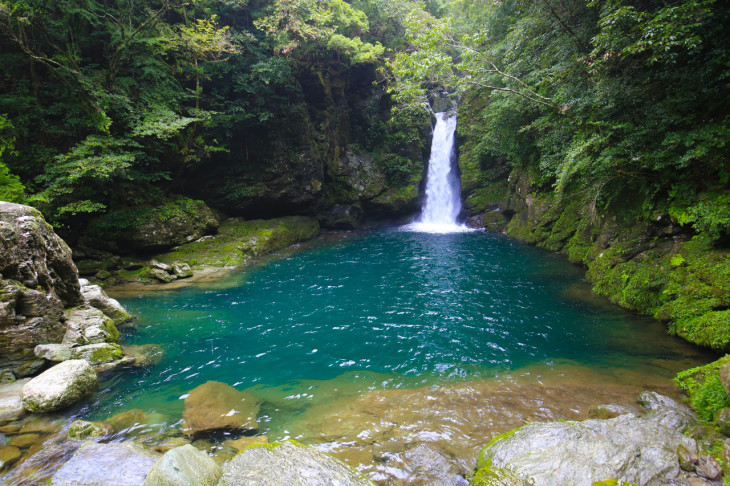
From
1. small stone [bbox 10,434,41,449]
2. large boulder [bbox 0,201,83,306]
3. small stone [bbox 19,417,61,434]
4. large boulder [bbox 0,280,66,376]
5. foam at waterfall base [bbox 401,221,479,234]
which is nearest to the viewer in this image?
small stone [bbox 10,434,41,449]

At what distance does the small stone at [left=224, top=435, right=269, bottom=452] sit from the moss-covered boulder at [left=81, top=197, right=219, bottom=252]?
1397cm

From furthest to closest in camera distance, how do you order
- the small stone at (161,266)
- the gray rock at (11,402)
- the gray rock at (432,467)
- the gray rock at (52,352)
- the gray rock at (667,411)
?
the small stone at (161,266) < the gray rock at (52,352) < the gray rock at (11,402) < the gray rock at (667,411) < the gray rock at (432,467)

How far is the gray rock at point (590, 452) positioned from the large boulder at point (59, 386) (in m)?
6.61

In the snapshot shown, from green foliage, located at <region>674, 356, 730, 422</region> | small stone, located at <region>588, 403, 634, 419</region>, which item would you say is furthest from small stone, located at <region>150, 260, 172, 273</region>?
green foliage, located at <region>674, 356, 730, 422</region>

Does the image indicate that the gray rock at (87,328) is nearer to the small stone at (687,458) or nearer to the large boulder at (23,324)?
the large boulder at (23,324)

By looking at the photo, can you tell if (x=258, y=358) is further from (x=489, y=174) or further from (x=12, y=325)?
(x=489, y=174)

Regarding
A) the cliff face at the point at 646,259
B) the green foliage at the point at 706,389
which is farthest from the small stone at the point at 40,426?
the cliff face at the point at 646,259

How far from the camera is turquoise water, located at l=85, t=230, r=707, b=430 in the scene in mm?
6387

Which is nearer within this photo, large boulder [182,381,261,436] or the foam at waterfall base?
large boulder [182,381,261,436]

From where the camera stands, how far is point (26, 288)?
670 cm

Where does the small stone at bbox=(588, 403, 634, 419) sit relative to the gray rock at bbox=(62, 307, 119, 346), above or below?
above

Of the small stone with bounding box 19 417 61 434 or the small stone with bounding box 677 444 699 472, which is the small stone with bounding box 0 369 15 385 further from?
the small stone with bounding box 677 444 699 472

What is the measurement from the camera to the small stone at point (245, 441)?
4.61 meters

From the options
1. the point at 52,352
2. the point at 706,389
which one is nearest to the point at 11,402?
the point at 52,352
